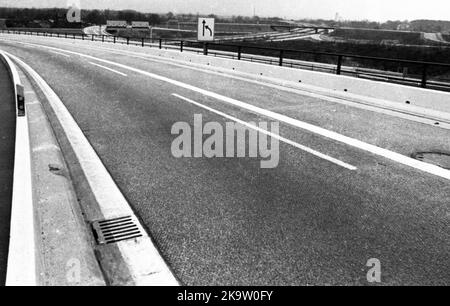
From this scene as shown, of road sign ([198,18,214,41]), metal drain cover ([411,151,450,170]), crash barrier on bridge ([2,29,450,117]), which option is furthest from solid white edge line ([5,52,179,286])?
road sign ([198,18,214,41])

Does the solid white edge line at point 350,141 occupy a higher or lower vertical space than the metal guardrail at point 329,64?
lower

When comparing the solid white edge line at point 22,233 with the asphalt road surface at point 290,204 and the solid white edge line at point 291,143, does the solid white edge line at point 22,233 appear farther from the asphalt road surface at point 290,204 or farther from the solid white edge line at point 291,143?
the solid white edge line at point 291,143

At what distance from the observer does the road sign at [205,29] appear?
912 inches

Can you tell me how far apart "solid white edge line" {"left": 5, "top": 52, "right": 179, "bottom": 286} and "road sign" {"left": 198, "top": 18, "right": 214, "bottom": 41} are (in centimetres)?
1556

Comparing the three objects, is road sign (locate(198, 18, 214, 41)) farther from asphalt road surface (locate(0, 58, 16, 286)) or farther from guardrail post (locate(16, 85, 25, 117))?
guardrail post (locate(16, 85, 25, 117))

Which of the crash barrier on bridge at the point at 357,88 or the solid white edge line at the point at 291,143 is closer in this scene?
the solid white edge line at the point at 291,143

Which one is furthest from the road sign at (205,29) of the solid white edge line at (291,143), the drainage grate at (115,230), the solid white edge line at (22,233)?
the drainage grate at (115,230)

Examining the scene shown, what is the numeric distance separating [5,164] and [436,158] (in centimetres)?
747

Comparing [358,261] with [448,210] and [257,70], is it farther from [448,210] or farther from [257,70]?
[257,70]

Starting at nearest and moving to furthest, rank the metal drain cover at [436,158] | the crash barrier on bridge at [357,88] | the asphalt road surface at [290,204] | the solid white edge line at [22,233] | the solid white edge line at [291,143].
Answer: the solid white edge line at [22,233] → the asphalt road surface at [290,204] → the solid white edge line at [291,143] → the metal drain cover at [436,158] → the crash barrier on bridge at [357,88]

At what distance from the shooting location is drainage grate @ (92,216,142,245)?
13.8ft

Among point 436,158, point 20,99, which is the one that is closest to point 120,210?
point 20,99

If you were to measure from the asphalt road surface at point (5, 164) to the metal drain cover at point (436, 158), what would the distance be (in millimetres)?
6544
